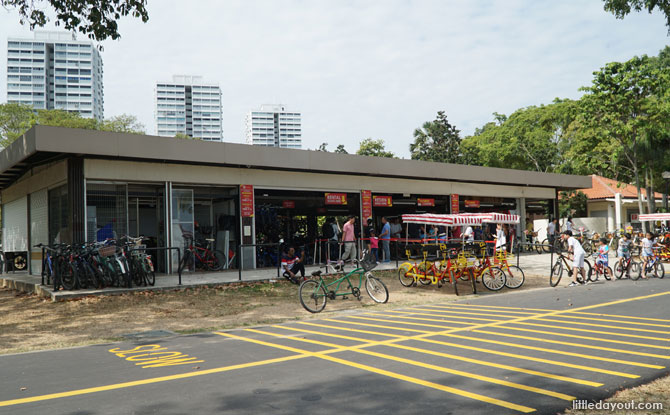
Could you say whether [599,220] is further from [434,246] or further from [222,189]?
[222,189]

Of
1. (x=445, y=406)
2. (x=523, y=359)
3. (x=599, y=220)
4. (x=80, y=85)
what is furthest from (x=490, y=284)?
(x=80, y=85)

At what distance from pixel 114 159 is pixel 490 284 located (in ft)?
34.9

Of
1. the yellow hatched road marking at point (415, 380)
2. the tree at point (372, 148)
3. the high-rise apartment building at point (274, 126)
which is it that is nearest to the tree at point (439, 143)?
the tree at point (372, 148)

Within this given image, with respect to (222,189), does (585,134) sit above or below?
above

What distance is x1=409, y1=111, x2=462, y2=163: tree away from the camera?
53.7 metres

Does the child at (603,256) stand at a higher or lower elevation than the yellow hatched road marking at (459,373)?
higher

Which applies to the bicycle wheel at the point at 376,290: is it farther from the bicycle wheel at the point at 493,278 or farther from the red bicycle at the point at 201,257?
the red bicycle at the point at 201,257

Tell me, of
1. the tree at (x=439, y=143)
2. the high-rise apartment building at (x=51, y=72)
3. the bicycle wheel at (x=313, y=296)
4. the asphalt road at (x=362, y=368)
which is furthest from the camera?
the high-rise apartment building at (x=51, y=72)

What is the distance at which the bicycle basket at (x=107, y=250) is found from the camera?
1223cm

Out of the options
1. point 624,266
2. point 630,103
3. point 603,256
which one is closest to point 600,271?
point 603,256

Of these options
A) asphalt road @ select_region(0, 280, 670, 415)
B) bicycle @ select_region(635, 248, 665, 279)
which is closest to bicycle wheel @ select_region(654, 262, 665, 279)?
bicycle @ select_region(635, 248, 665, 279)

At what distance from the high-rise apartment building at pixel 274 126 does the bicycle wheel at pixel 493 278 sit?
15396cm

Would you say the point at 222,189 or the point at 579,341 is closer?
the point at 579,341

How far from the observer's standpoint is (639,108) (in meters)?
27.4
